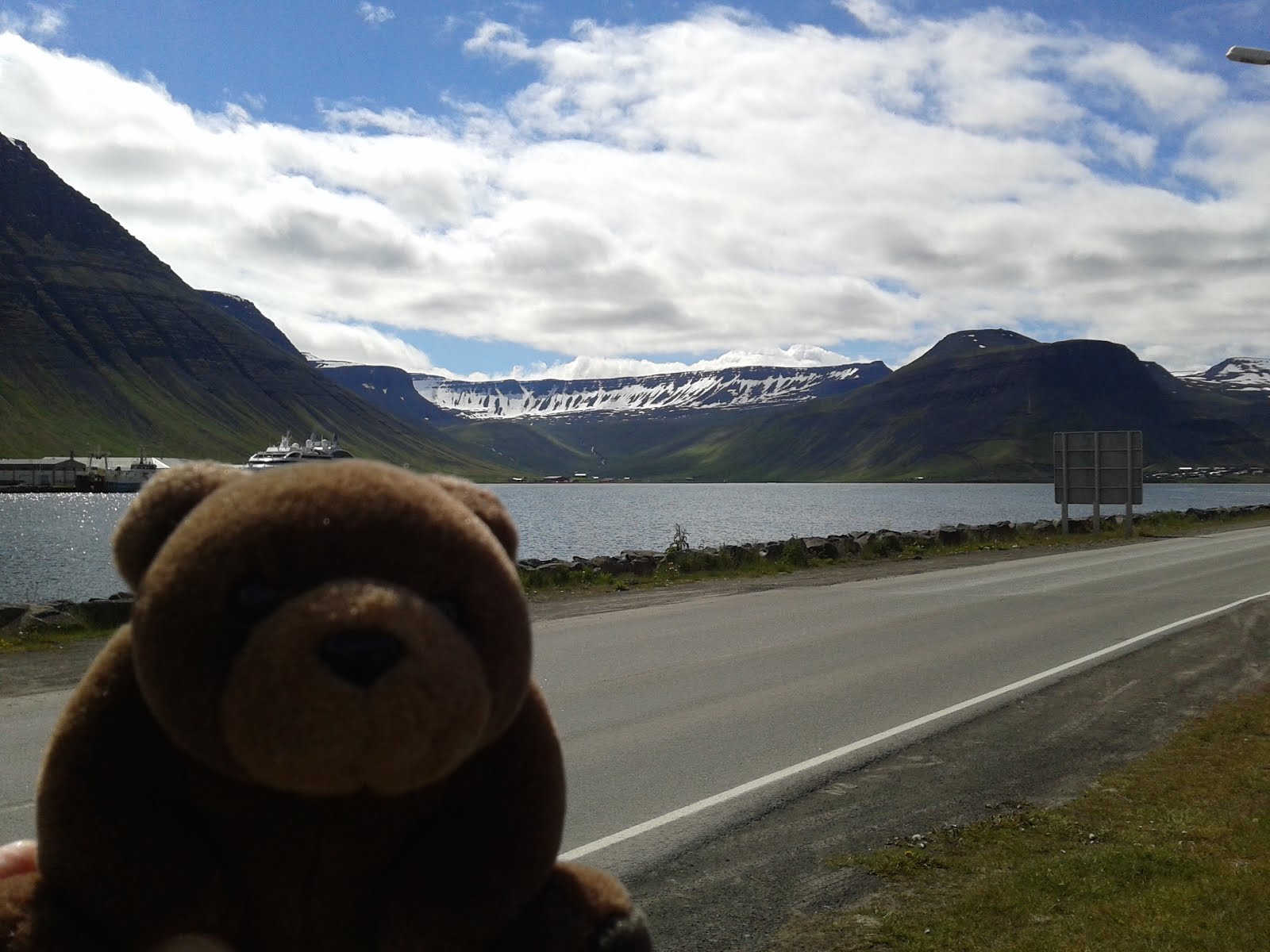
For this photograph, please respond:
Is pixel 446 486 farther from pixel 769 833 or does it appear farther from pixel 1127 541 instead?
pixel 1127 541

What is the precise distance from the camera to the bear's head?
152 cm

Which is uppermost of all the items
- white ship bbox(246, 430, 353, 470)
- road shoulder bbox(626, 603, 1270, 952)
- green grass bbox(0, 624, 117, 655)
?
white ship bbox(246, 430, 353, 470)

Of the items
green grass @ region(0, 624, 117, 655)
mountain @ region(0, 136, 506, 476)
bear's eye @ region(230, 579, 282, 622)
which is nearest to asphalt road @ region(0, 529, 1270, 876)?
green grass @ region(0, 624, 117, 655)

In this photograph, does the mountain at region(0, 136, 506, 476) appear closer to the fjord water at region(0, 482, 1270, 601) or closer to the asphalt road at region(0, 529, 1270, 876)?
the fjord water at region(0, 482, 1270, 601)

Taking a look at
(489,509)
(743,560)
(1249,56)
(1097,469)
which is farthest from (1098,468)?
(489,509)

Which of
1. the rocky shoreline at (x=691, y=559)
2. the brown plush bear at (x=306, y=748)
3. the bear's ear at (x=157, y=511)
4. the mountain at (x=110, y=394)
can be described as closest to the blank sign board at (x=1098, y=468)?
the rocky shoreline at (x=691, y=559)

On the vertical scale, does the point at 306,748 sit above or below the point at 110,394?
below

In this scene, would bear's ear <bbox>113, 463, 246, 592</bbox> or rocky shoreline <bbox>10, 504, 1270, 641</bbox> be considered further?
rocky shoreline <bbox>10, 504, 1270, 641</bbox>

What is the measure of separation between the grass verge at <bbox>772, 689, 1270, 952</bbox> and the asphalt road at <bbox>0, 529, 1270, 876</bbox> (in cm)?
112

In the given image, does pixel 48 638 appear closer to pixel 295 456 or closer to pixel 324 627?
pixel 295 456

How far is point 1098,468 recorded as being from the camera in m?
37.0

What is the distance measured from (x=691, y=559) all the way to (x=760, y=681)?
13883mm

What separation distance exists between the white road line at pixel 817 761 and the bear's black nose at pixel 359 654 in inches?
135

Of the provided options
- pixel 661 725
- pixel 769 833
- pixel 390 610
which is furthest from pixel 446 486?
pixel 661 725
